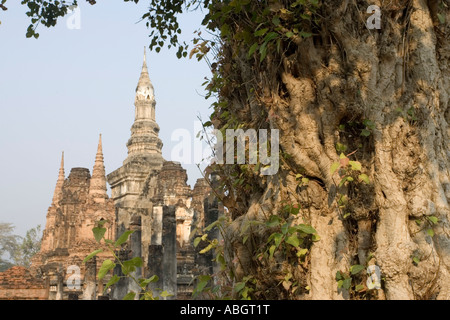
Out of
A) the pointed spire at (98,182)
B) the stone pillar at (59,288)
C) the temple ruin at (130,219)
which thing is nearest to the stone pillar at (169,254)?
the temple ruin at (130,219)

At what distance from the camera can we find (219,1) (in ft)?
10.8

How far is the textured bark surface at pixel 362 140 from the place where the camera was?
2486 mm

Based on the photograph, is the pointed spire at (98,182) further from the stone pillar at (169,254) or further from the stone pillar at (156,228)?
the stone pillar at (169,254)

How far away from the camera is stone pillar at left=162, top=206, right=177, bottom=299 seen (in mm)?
11062

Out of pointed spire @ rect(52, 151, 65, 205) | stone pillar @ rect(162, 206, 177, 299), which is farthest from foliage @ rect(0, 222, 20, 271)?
stone pillar @ rect(162, 206, 177, 299)

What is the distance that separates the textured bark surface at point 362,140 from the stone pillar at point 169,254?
850 cm

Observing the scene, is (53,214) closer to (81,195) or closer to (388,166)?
(81,195)

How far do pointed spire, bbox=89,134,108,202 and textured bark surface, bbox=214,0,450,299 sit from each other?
2261 centimetres

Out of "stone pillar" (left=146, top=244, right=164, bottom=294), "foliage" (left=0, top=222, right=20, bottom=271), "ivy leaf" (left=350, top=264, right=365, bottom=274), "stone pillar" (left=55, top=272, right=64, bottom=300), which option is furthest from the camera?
"foliage" (left=0, top=222, right=20, bottom=271)

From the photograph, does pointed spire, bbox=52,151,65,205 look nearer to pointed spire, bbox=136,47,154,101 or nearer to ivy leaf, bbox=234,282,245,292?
pointed spire, bbox=136,47,154,101

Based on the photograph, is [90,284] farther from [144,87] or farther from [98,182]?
[144,87]

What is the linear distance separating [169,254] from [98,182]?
15.1 m

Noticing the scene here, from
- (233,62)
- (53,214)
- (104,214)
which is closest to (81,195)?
(104,214)

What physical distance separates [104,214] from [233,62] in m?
20.9
